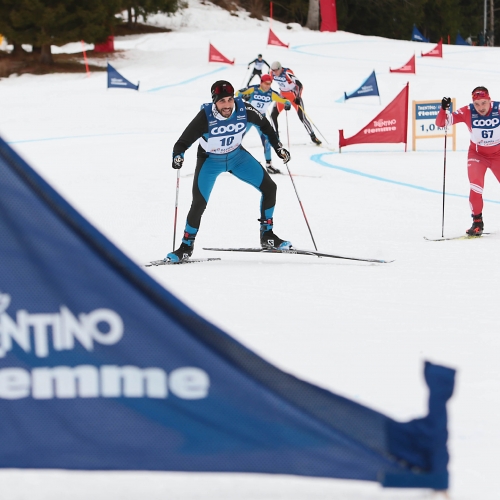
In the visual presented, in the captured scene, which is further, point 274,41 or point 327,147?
point 274,41

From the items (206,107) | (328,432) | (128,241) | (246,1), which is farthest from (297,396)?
(246,1)

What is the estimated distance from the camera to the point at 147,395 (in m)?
2.02

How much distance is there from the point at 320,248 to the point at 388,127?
8411mm

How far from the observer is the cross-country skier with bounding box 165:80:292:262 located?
669 centimetres

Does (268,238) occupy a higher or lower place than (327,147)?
lower

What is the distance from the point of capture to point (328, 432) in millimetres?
2018

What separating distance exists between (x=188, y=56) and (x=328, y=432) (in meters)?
27.5

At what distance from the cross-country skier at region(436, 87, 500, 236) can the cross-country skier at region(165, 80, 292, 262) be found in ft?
7.01

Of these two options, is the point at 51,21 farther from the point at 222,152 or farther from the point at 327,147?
the point at 222,152

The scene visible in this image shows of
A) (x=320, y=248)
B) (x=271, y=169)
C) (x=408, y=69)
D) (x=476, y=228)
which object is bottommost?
(x=320, y=248)

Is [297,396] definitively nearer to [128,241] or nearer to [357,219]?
[128,241]

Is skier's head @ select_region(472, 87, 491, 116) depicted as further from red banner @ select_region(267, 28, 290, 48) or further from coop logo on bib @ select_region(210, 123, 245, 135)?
red banner @ select_region(267, 28, 290, 48)

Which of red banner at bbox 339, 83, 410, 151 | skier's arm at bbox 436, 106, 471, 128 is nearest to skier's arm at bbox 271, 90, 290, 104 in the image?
red banner at bbox 339, 83, 410, 151

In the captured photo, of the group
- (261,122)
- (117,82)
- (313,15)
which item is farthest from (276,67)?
(313,15)
